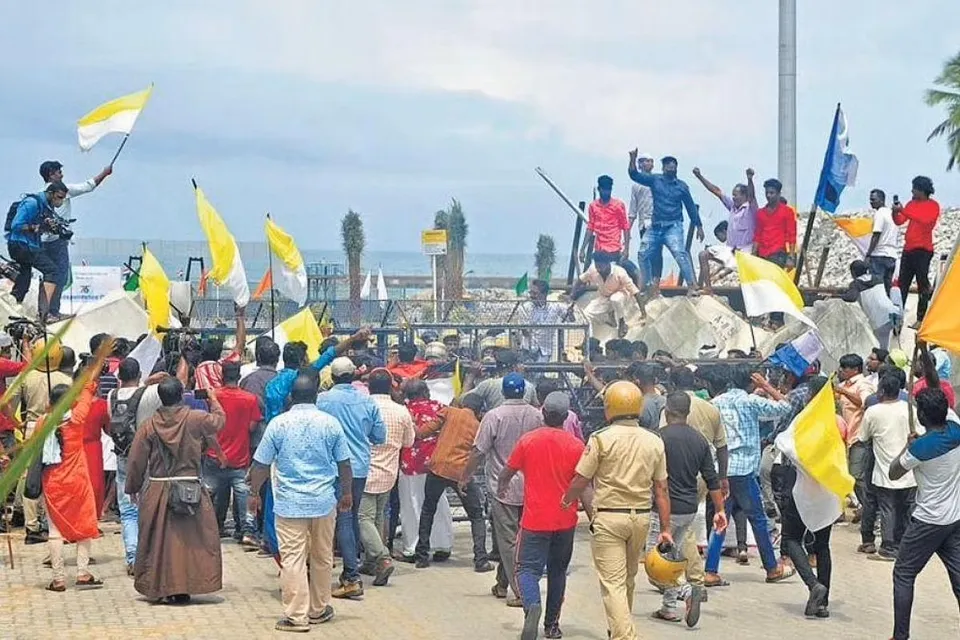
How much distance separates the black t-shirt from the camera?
10.0 meters

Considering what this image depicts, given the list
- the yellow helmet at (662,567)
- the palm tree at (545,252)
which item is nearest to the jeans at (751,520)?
the yellow helmet at (662,567)

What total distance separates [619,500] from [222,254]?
7.93m

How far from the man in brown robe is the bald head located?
810 millimetres

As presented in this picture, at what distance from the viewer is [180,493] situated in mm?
10344

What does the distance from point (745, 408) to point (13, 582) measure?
641cm

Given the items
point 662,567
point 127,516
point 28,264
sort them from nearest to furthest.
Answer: point 662,567 < point 127,516 < point 28,264

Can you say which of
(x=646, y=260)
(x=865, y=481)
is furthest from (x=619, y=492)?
(x=646, y=260)

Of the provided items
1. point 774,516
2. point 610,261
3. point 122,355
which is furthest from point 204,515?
point 610,261

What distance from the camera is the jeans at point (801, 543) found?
1045cm

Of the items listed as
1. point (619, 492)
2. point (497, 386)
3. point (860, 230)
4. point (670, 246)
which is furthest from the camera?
point (670, 246)

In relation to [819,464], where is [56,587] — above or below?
below

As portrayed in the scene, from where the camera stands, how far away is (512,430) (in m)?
10.8

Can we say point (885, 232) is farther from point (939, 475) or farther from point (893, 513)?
point (939, 475)

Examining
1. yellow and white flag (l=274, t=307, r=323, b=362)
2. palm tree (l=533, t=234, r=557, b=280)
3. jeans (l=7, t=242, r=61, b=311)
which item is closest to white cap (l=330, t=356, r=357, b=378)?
yellow and white flag (l=274, t=307, r=323, b=362)
